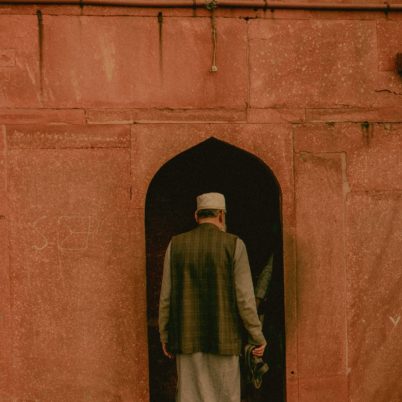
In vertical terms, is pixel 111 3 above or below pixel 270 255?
above

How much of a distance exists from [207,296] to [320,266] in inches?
45.3

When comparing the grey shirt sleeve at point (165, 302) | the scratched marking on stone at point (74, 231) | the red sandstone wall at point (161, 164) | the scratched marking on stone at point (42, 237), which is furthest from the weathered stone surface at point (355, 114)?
the scratched marking on stone at point (42, 237)

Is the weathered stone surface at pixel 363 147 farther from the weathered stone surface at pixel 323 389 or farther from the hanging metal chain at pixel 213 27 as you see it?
the weathered stone surface at pixel 323 389

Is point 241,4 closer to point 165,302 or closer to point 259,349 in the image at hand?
point 165,302

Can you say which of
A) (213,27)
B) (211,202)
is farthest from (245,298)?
(213,27)

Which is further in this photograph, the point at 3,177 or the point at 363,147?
the point at 363,147

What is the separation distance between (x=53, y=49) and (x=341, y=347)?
3.28m

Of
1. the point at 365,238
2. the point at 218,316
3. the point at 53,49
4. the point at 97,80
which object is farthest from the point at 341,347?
the point at 53,49

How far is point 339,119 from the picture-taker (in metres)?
5.13

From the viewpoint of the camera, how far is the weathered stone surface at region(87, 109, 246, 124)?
16.1ft

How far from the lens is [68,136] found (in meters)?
4.90

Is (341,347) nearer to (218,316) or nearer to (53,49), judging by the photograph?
(218,316)

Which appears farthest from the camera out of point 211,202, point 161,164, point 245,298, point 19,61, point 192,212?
point 192,212

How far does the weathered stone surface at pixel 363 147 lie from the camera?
5.11m
